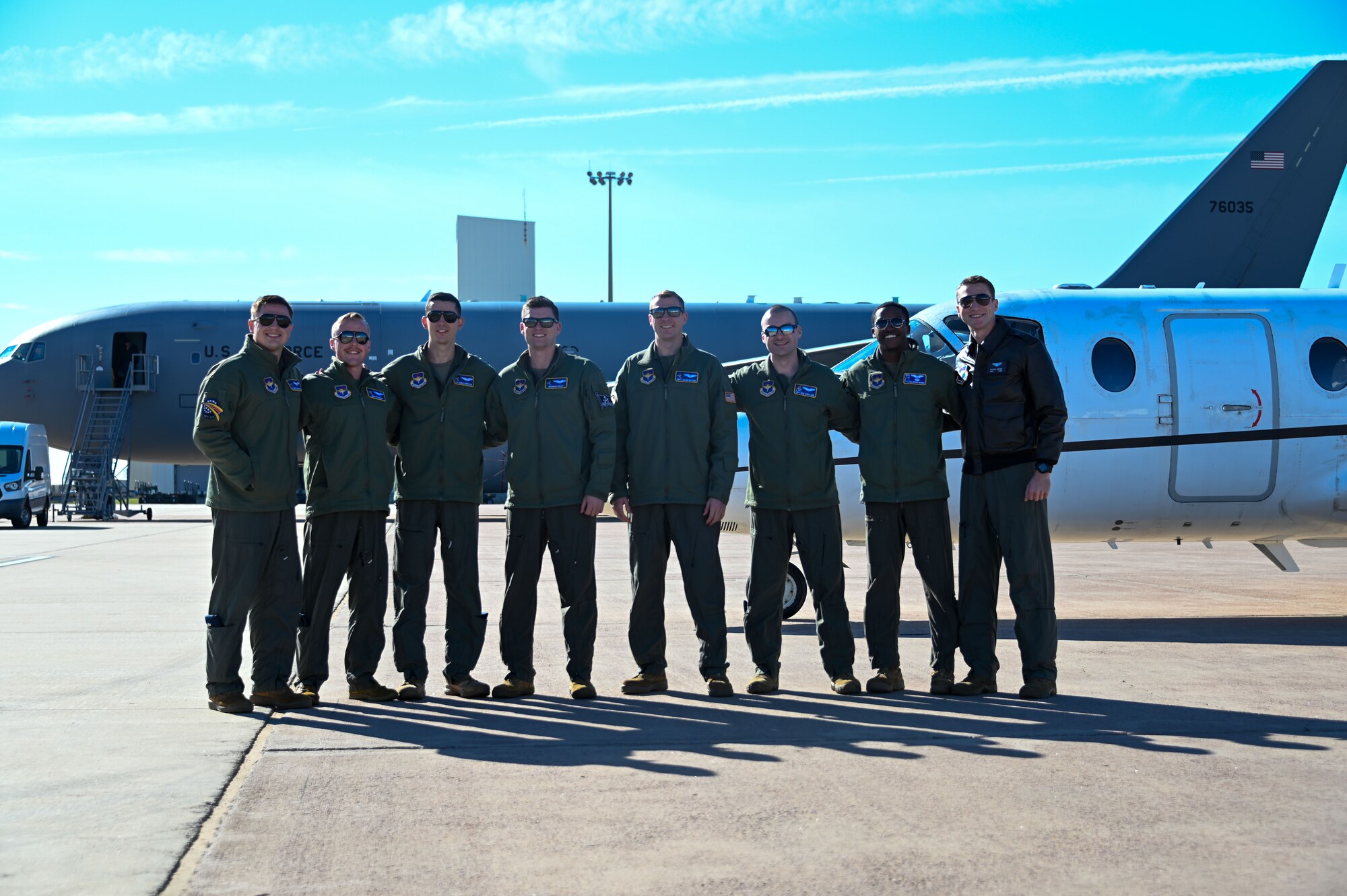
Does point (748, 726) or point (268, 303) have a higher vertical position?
point (268, 303)

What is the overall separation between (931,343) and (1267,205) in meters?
6.23

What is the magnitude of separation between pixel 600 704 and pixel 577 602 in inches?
22.6

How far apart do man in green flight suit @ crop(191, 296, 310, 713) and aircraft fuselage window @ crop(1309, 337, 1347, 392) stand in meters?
7.73

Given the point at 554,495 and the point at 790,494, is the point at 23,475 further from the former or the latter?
the point at 790,494

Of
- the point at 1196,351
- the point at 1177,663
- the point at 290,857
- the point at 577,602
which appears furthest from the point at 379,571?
the point at 1196,351

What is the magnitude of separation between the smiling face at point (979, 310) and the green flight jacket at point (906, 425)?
30 centimetres

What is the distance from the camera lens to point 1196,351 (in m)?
9.34

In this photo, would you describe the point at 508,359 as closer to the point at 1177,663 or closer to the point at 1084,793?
the point at 1177,663

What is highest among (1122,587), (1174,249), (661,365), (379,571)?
(1174,249)

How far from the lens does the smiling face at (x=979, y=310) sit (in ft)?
21.7

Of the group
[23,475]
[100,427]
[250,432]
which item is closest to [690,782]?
[250,432]

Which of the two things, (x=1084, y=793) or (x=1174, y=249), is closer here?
(x=1084, y=793)

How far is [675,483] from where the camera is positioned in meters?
6.51

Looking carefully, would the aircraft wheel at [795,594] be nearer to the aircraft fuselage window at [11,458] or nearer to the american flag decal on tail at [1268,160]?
the american flag decal on tail at [1268,160]
